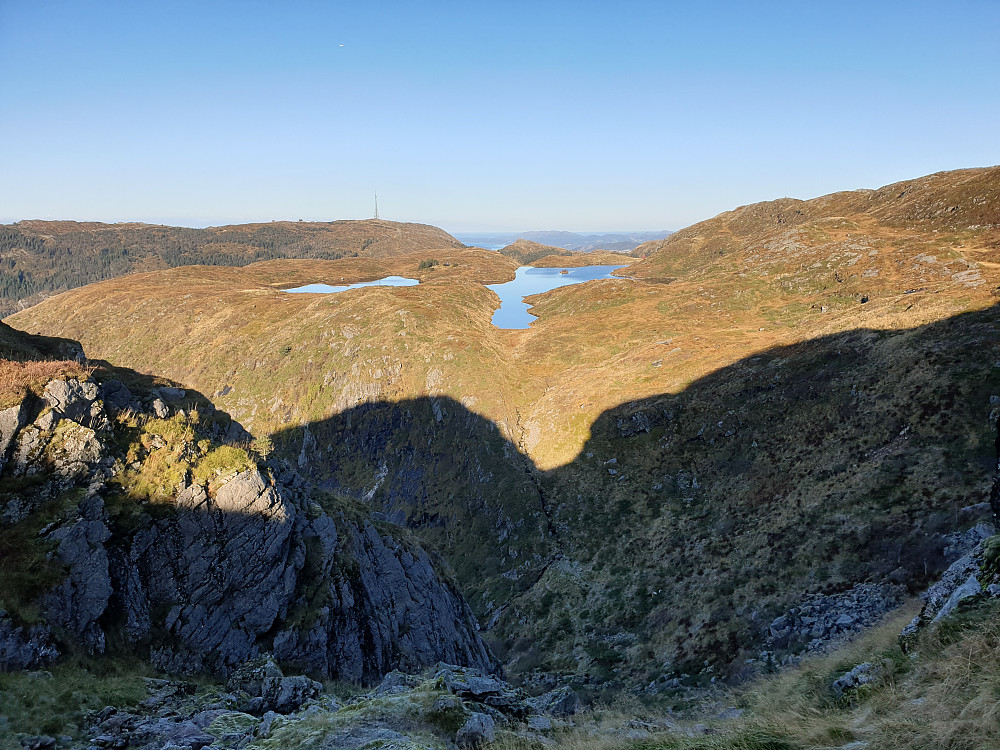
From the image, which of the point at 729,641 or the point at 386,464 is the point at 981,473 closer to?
the point at 729,641

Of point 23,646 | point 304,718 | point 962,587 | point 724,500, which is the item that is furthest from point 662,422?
point 23,646

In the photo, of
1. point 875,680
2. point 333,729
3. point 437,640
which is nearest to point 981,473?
point 875,680

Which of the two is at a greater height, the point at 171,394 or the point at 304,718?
the point at 171,394

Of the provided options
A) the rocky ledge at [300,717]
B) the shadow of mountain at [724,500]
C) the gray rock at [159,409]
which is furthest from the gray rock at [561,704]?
the gray rock at [159,409]

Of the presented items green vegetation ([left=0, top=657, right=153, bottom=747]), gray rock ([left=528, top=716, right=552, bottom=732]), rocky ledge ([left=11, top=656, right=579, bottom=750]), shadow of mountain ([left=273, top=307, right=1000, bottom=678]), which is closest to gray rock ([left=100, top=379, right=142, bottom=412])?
green vegetation ([left=0, top=657, right=153, bottom=747])

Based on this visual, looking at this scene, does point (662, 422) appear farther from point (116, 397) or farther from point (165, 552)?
point (116, 397)
